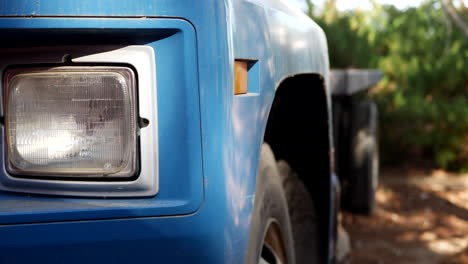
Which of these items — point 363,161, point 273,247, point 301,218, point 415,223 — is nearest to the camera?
point 273,247

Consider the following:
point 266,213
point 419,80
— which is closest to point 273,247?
point 266,213

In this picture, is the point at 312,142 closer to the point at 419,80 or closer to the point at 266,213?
the point at 266,213

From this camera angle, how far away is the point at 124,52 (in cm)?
127

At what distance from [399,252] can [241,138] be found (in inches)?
129

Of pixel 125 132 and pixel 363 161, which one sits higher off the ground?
pixel 125 132

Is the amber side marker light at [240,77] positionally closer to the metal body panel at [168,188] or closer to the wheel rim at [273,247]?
the metal body panel at [168,188]

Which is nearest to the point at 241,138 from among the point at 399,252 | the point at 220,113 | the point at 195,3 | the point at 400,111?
the point at 220,113

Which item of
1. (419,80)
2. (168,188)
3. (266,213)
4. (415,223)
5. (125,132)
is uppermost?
(419,80)

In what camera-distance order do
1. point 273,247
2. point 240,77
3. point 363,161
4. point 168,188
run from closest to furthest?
point 168,188 → point 240,77 → point 273,247 → point 363,161

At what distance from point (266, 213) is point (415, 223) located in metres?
3.88

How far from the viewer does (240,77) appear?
1.38m

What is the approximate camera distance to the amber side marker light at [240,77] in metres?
1.36

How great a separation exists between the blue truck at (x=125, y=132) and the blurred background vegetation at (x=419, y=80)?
554 centimetres

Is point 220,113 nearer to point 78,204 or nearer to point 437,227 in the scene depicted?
point 78,204
